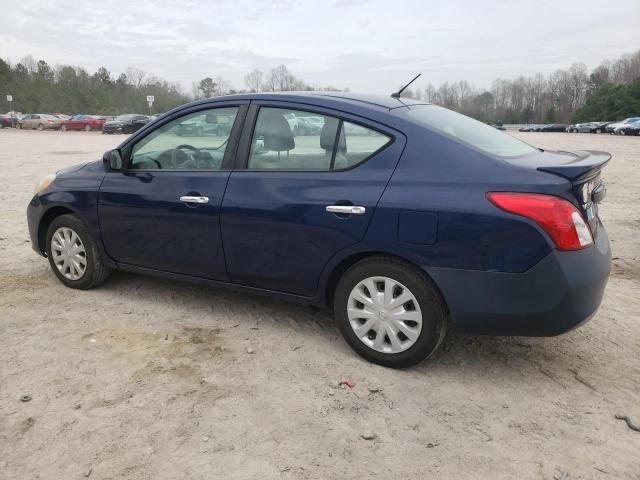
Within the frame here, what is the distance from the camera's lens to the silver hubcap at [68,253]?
15.1 feet

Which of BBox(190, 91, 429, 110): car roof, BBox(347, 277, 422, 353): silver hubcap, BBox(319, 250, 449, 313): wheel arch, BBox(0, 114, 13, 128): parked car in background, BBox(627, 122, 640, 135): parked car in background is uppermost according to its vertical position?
BBox(0, 114, 13, 128): parked car in background

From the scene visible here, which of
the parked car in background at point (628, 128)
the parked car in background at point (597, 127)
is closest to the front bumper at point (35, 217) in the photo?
the parked car in background at point (628, 128)

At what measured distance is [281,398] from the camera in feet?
10.0

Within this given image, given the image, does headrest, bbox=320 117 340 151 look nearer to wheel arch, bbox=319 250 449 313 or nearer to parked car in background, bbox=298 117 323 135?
parked car in background, bbox=298 117 323 135

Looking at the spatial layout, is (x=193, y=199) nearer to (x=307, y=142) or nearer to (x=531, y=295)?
(x=307, y=142)

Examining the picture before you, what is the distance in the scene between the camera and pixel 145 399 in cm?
301

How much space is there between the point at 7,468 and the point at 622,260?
219 inches

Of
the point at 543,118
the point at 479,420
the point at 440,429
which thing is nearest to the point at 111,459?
the point at 440,429

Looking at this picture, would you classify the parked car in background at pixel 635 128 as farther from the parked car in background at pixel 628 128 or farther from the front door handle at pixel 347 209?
the front door handle at pixel 347 209

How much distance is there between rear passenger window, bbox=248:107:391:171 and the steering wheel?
0.62 meters

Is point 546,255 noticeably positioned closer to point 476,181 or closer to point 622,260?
point 476,181

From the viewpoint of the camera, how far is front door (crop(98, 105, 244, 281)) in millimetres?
3834

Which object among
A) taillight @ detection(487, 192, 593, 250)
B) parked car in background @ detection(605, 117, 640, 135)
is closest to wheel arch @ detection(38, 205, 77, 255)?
taillight @ detection(487, 192, 593, 250)

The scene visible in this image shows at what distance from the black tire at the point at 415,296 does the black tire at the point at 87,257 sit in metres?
2.27
